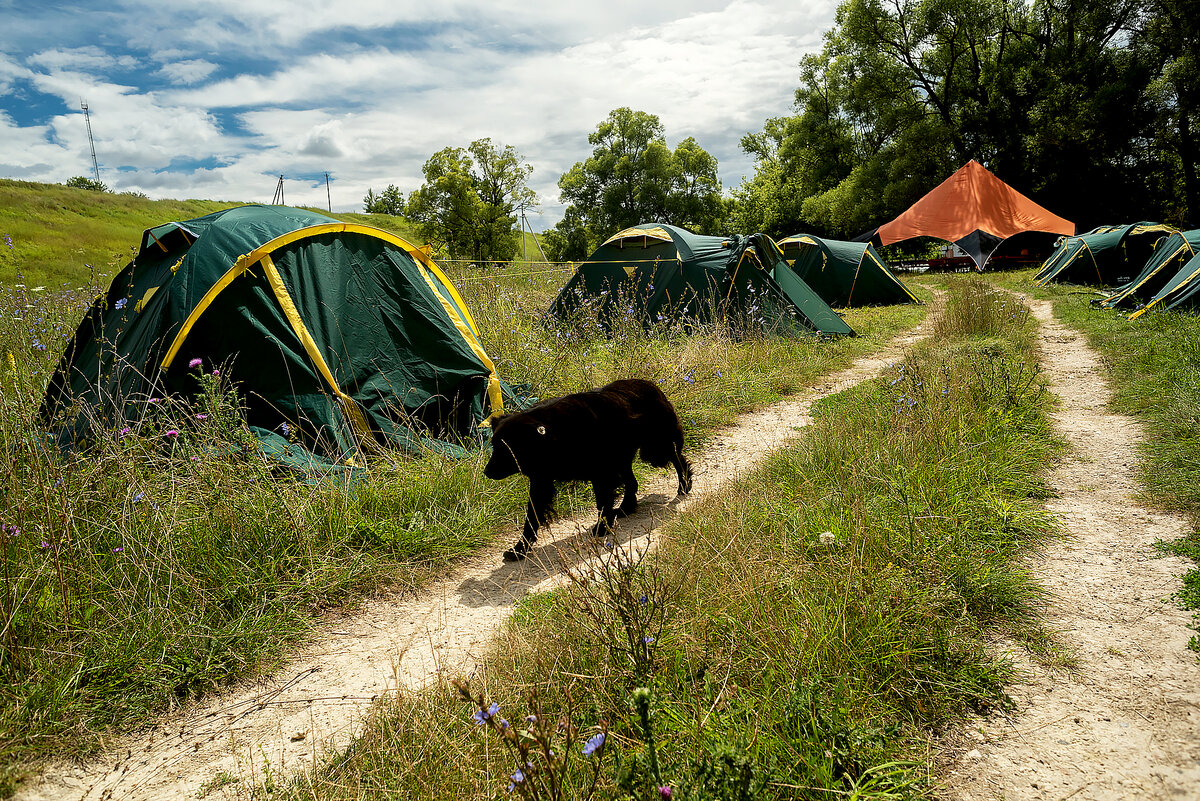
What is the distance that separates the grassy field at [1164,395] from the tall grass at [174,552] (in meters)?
3.92

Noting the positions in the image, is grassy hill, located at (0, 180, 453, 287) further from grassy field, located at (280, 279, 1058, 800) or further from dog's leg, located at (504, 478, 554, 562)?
grassy field, located at (280, 279, 1058, 800)

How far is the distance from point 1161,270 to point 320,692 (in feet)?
50.3

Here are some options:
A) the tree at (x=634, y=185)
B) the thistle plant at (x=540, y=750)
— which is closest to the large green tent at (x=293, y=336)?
the thistle plant at (x=540, y=750)

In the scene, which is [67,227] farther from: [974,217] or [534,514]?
[974,217]

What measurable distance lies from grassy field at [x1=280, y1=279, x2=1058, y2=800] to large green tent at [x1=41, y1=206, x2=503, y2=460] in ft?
8.66

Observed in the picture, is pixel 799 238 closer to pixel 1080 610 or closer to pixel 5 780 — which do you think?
pixel 1080 610

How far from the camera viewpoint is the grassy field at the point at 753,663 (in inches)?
75.7

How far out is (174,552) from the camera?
3268 mm

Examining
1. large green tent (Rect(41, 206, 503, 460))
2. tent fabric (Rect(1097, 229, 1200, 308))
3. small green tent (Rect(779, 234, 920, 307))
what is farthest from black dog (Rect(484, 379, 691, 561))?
small green tent (Rect(779, 234, 920, 307))

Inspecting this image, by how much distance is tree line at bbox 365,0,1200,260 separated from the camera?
1008 inches

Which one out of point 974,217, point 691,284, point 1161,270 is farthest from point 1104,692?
point 974,217

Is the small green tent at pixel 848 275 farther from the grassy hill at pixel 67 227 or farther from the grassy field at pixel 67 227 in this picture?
the grassy hill at pixel 67 227

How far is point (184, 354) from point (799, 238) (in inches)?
575

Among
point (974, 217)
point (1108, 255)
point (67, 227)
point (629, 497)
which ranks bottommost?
point (629, 497)
